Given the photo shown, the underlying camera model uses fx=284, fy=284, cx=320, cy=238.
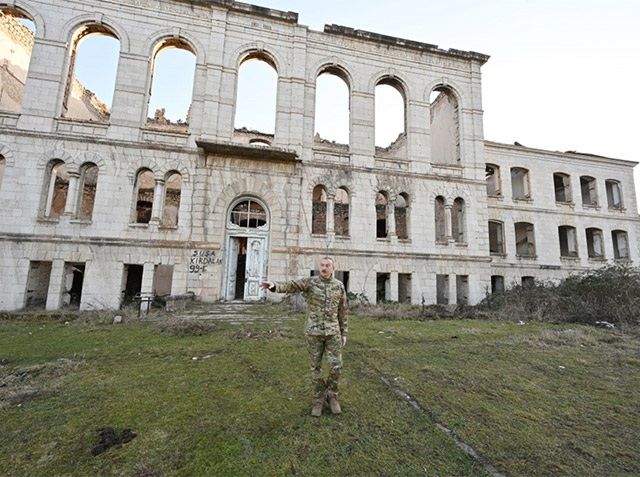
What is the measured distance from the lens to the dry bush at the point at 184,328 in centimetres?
687

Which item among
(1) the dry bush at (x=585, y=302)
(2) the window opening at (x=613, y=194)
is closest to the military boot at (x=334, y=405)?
(1) the dry bush at (x=585, y=302)

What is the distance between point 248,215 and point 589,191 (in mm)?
23486

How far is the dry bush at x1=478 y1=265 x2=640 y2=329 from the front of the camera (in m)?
9.20

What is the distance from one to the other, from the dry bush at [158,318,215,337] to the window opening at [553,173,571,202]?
23.5 m

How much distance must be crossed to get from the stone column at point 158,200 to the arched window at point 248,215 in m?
2.86

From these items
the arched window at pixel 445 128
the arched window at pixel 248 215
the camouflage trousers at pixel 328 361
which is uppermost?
the arched window at pixel 445 128

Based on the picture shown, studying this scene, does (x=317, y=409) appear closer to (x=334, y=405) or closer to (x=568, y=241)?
(x=334, y=405)

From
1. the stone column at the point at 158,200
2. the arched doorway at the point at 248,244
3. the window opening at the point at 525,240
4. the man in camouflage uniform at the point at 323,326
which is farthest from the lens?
the window opening at the point at 525,240

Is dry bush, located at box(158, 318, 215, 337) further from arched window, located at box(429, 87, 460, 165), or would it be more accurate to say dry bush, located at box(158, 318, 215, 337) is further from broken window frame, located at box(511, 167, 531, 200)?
broken window frame, located at box(511, 167, 531, 200)

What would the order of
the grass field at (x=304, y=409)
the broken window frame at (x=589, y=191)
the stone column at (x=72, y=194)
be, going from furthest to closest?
the broken window frame at (x=589, y=191) < the stone column at (x=72, y=194) < the grass field at (x=304, y=409)

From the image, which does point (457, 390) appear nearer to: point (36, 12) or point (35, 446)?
point (35, 446)

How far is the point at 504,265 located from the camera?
1725 cm

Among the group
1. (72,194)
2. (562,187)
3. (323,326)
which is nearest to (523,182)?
(562,187)

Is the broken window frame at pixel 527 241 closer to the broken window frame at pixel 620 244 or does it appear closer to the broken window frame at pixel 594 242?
the broken window frame at pixel 594 242
